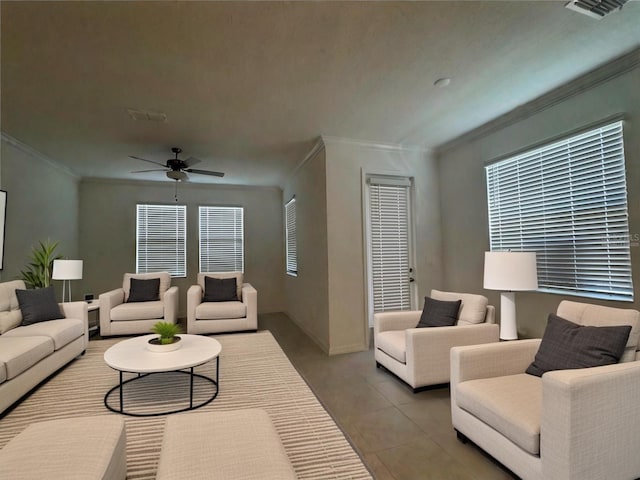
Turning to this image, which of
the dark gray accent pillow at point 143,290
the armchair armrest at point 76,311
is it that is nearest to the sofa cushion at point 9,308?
the armchair armrest at point 76,311

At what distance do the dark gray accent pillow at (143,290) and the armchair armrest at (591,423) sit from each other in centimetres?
523

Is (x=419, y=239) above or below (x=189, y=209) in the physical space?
below

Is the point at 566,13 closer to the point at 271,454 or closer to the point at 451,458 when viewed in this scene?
the point at 451,458

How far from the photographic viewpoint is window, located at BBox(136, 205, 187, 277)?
6363 millimetres

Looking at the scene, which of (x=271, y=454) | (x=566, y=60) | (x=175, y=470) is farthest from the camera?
(x=566, y=60)

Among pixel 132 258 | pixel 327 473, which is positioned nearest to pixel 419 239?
pixel 327 473

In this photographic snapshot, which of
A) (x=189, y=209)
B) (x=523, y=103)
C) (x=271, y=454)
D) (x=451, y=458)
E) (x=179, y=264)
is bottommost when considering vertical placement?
(x=451, y=458)

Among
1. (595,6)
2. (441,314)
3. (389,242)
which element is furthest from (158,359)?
(595,6)

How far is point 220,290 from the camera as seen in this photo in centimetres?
528

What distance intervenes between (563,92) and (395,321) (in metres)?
2.69

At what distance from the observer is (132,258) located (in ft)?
20.6

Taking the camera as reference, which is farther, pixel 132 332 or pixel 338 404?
pixel 132 332

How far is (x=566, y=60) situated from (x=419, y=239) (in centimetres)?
249

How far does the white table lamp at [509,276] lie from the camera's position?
8.44 ft
